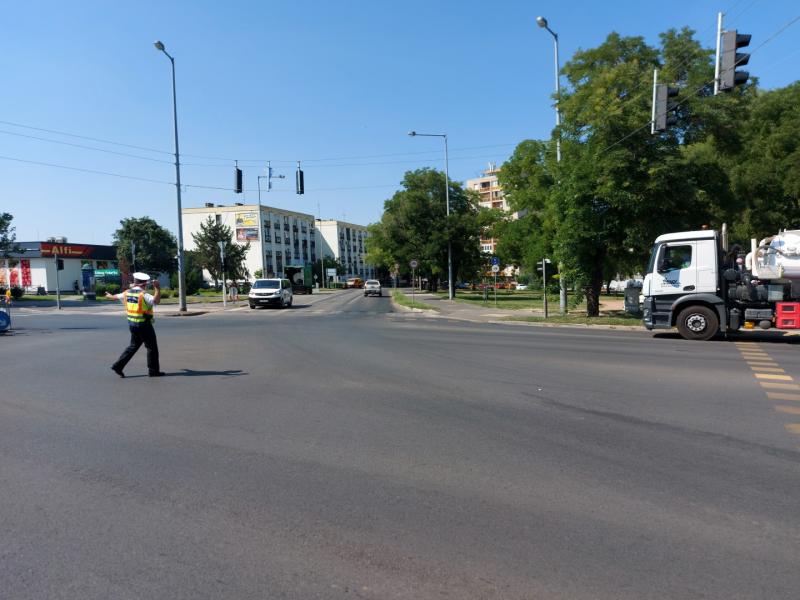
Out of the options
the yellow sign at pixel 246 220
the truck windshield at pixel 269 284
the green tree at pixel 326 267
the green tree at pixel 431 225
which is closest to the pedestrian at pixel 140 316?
the truck windshield at pixel 269 284

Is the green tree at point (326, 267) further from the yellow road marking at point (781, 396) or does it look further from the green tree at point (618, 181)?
the yellow road marking at point (781, 396)

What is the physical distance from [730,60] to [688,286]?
5.97m

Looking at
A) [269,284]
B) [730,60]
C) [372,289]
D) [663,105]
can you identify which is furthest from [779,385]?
[372,289]

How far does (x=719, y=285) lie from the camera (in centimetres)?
1462

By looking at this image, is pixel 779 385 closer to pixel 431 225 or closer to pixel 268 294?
pixel 268 294

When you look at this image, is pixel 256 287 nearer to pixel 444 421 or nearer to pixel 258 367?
pixel 258 367

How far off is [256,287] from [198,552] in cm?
3346

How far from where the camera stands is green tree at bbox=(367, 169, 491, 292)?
163 feet

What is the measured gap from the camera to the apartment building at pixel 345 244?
134 m

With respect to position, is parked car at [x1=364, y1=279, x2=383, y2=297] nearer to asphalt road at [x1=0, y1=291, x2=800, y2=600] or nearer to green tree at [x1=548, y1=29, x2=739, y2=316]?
green tree at [x1=548, y1=29, x2=739, y2=316]

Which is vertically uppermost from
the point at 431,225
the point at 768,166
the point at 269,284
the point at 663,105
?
the point at 768,166

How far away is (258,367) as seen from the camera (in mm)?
10656

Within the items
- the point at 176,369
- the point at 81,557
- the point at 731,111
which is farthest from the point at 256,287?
the point at 81,557

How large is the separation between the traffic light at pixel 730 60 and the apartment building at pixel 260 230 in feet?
264
